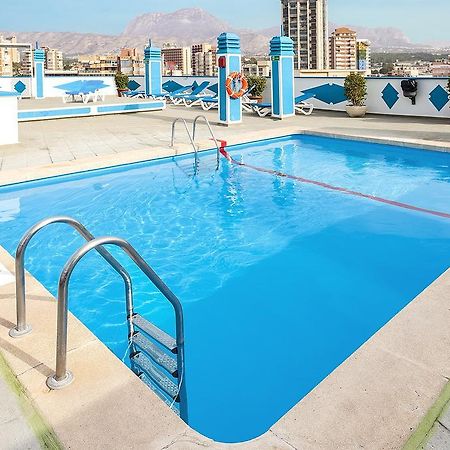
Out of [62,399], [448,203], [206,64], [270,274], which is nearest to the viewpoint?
[62,399]

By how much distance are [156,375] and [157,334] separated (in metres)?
0.19

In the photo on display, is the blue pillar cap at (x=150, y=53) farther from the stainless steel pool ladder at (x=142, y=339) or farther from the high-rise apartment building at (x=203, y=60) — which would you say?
the high-rise apartment building at (x=203, y=60)

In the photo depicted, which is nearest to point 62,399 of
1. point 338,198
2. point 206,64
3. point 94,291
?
point 94,291

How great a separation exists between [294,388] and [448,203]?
4.13m

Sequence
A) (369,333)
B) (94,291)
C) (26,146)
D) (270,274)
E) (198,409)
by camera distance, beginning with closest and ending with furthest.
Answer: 1. (198,409)
2. (369,333)
3. (94,291)
4. (270,274)
5. (26,146)

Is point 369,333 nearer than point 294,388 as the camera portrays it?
No

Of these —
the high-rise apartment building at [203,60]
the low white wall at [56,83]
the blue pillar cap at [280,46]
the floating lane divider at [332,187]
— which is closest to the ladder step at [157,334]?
the floating lane divider at [332,187]

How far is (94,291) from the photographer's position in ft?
12.9

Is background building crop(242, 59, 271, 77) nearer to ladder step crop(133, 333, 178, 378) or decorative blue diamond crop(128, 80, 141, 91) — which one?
decorative blue diamond crop(128, 80, 141, 91)

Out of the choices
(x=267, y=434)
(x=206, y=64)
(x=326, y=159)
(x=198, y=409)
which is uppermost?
(x=206, y=64)

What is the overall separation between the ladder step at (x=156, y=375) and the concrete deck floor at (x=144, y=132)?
5.63 metres

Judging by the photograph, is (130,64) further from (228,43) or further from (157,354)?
(157,354)

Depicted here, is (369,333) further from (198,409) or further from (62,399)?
(62,399)

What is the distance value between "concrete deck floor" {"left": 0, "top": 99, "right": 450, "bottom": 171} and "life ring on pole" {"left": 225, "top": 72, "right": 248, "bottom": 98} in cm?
72
